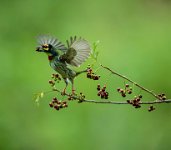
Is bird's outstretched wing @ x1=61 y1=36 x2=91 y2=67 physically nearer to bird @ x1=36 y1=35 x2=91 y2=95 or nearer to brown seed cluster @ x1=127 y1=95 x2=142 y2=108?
bird @ x1=36 y1=35 x2=91 y2=95

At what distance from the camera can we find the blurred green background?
10477 millimetres

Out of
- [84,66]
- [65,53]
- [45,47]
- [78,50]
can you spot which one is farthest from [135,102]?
[84,66]

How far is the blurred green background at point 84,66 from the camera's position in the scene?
10.5 m

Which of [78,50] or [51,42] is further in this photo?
[51,42]

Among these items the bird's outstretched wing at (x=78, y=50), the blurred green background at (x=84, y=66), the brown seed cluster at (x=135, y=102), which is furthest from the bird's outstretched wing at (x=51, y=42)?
the blurred green background at (x=84, y=66)

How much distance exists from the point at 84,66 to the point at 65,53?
6.18 metres

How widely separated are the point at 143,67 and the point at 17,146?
2.47 meters

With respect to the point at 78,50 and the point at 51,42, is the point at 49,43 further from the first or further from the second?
the point at 78,50

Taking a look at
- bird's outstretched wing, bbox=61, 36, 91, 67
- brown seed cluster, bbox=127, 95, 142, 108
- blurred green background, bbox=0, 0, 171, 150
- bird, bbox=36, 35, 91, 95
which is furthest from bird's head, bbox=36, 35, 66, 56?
blurred green background, bbox=0, 0, 171, 150

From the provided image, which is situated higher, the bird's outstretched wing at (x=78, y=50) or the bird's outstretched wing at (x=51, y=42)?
the bird's outstretched wing at (x=51, y=42)

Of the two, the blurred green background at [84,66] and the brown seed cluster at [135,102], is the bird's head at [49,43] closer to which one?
the brown seed cluster at [135,102]

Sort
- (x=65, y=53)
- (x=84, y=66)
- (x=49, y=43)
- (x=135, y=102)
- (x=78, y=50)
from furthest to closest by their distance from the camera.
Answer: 1. (x=84, y=66)
2. (x=49, y=43)
3. (x=65, y=53)
4. (x=78, y=50)
5. (x=135, y=102)

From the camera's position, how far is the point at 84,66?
1170 centimetres
